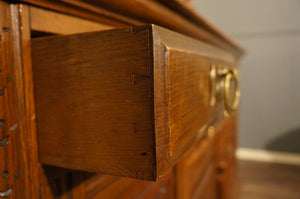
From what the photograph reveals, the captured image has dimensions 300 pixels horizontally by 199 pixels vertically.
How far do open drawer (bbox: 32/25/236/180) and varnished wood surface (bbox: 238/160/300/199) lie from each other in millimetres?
1579

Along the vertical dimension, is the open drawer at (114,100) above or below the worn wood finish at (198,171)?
above

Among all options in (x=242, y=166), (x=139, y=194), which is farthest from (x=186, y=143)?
(x=242, y=166)

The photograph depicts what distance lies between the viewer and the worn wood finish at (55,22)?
13.3 inches

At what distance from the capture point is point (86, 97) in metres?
0.32

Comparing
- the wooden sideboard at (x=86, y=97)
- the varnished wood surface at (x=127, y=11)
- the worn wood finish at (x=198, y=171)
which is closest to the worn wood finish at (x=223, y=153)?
the worn wood finish at (x=198, y=171)

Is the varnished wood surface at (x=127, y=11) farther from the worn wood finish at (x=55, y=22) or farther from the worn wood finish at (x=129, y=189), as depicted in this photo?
the worn wood finish at (x=129, y=189)

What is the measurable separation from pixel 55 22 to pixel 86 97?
11cm

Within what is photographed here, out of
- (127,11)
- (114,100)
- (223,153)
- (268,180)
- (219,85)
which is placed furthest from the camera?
(268,180)

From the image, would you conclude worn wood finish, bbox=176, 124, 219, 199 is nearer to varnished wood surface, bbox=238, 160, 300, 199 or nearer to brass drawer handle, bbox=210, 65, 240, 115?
brass drawer handle, bbox=210, 65, 240, 115

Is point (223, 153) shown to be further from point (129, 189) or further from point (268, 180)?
point (268, 180)

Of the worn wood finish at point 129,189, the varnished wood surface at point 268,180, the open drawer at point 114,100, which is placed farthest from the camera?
the varnished wood surface at point 268,180

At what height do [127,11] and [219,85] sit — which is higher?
[127,11]

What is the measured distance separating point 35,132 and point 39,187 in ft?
0.22

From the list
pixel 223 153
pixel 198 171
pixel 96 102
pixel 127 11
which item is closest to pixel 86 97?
pixel 96 102
